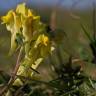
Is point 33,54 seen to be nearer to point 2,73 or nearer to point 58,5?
point 2,73

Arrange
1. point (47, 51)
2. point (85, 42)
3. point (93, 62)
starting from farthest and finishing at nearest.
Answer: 1. point (85, 42)
2. point (93, 62)
3. point (47, 51)

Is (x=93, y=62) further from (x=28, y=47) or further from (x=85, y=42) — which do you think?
(x=85, y=42)

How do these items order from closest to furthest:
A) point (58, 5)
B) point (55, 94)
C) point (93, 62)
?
point (55, 94) < point (93, 62) < point (58, 5)

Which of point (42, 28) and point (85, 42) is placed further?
point (85, 42)

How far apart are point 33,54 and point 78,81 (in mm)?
151

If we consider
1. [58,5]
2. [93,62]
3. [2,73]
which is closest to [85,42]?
[58,5]

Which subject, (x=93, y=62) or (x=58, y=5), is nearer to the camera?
(x=93, y=62)

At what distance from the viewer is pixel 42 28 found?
1191mm

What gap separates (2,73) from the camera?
4.31ft

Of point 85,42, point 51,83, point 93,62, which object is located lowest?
point 85,42

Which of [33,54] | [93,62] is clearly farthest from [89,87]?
[93,62]

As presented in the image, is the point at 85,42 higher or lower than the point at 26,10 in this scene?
lower

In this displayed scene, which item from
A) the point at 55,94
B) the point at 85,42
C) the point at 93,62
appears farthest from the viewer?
the point at 85,42

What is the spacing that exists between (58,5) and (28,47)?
2.70 ft
